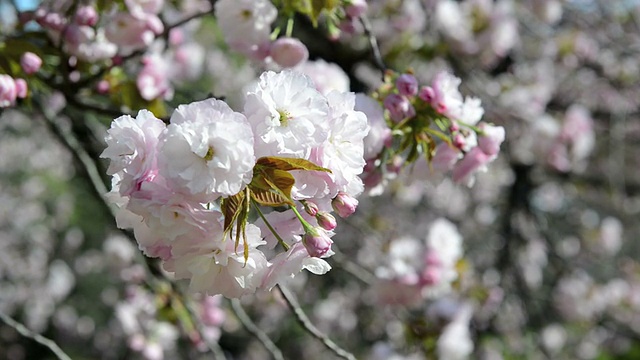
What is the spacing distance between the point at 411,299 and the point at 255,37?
114 cm

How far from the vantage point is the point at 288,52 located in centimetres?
138

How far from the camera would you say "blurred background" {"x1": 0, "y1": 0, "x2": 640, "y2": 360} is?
2.46 m

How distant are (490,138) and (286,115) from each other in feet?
1.80

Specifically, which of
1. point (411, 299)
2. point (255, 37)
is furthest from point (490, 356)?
point (255, 37)

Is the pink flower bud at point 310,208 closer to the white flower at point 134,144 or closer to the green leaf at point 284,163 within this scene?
the green leaf at point 284,163

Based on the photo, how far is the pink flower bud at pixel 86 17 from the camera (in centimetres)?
150

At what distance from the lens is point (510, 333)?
4504mm

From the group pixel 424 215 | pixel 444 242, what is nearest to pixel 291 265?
pixel 444 242

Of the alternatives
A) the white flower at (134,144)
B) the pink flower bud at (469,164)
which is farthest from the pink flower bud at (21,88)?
the pink flower bud at (469,164)

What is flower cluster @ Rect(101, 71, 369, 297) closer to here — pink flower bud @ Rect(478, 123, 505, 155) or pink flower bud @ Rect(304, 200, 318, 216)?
pink flower bud @ Rect(304, 200, 318, 216)

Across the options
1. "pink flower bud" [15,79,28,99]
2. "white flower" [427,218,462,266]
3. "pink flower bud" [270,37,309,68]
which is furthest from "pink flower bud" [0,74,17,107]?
"white flower" [427,218,462,266]

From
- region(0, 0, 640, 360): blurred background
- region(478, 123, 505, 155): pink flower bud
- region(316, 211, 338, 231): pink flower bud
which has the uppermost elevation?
region(316, 211, 338, 231): pink flower bud

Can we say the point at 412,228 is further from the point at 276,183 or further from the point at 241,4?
the point at 276,183

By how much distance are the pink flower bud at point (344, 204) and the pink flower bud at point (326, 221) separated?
0.08 ft
